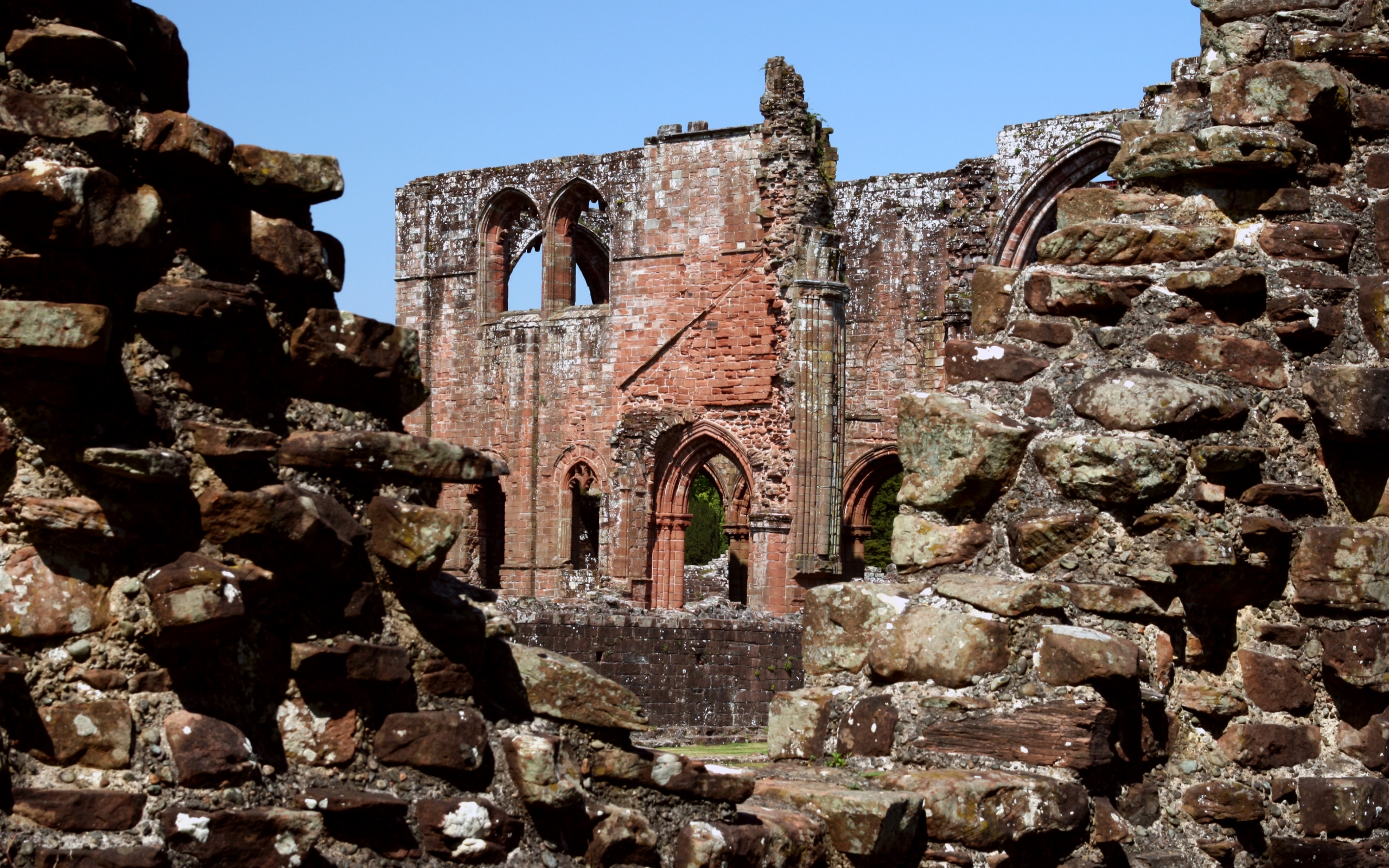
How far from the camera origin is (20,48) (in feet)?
9.10

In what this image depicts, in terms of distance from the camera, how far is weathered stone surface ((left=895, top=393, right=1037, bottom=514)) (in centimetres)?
442

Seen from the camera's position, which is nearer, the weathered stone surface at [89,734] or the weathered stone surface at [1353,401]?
the weathered stone surface at [89,734]

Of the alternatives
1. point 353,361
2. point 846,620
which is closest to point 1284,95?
point 846,620

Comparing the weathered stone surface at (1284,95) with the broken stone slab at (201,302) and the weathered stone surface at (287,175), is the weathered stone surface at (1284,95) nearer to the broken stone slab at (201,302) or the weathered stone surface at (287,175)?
the weathered stone surface at (287,175)

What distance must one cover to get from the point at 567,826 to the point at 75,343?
124 cm

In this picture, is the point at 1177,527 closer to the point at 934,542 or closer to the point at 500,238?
the point at 934,542

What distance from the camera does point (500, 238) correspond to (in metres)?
29.2

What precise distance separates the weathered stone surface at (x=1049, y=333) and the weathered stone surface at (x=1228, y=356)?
8.3 inches

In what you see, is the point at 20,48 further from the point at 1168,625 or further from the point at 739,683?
the point at 739,683

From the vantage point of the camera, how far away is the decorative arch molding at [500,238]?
29.1 m

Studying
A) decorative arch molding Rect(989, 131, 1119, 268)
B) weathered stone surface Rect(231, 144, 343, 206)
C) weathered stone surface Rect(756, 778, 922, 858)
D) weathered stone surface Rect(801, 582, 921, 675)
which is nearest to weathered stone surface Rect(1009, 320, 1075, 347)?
weathered stone surface Rect(801, 582, 921, 675)

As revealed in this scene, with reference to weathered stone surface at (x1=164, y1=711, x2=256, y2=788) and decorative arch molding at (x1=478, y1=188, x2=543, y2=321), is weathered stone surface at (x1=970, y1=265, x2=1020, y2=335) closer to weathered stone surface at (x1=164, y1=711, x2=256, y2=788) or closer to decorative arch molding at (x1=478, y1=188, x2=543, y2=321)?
weathered stone surface at (x1=164, y1=711, x2=256, y2=788)

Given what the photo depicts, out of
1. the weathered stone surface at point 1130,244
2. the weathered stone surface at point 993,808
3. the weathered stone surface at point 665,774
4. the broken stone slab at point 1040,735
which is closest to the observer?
the weathered stone surface at point 665,774

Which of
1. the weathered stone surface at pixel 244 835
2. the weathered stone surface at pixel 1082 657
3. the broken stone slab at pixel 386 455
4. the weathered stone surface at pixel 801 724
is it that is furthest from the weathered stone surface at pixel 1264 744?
the weathered stone surface at pixel 244 835
